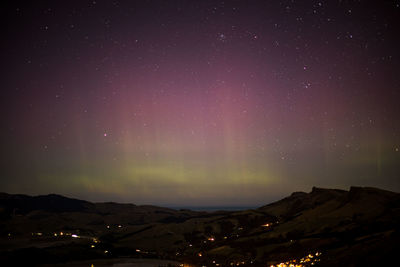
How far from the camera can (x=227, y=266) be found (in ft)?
476

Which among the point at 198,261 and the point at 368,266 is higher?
the point at 368,266

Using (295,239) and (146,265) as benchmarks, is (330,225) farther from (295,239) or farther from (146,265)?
(146,265)

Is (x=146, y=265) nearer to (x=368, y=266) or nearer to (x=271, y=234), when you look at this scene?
(x=271, y=234)

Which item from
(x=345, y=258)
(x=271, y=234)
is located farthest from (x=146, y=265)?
(x=345, y=258)

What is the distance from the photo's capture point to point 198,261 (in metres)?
166

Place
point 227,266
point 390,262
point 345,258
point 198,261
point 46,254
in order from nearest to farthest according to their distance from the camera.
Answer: point 390,262, point 345,258, point 227,266, point 198,261, point 46,254

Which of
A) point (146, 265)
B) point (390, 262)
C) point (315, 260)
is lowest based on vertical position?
point (146, 265)

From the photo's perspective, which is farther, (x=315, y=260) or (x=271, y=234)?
(x=271, y=234)

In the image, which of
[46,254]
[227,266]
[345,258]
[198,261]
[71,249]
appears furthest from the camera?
[71,249]

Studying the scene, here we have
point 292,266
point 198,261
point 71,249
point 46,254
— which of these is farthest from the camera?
point 71,249

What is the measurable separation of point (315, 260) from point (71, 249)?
144 metres

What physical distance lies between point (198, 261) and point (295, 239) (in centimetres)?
5448

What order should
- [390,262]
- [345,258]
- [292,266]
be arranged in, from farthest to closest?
→ [292,266]
[345,258]
[390,262]

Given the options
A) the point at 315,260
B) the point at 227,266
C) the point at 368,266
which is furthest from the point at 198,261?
the point at 368,266
